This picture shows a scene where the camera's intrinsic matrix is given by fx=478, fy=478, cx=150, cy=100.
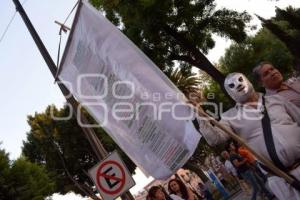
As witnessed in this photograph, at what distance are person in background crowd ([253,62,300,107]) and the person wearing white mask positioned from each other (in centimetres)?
12

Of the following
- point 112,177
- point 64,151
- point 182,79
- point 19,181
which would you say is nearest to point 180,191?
point 112,177

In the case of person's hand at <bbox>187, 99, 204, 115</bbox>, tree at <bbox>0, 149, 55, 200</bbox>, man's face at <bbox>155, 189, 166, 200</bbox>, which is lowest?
man's face at <bbox>155, 189, 166, 200</bbox>

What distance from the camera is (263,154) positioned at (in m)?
3.80

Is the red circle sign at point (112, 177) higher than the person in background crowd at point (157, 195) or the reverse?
higher

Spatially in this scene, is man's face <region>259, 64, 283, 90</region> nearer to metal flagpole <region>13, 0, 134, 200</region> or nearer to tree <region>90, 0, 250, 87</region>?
metal flagpole <region>13, 0, 134, 200</region>

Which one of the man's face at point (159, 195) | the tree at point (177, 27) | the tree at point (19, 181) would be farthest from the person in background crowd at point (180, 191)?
the tree at point (19, 181)

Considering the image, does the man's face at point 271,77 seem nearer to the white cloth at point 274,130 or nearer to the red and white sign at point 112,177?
the white cloth at point 274,130

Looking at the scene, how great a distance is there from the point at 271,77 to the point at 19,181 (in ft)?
51.4

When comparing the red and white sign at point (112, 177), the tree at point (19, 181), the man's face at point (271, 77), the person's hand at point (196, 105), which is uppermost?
the tree at point (19, 181)

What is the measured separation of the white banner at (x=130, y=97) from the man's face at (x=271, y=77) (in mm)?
776

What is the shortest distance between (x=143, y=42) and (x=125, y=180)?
1261 centimetres

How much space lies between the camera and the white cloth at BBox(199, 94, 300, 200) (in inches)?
146

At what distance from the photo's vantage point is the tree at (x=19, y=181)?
57.9 feet

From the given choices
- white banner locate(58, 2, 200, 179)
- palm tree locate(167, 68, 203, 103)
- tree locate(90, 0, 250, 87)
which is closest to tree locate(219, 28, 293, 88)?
palm tree locate(167, 68, 203, 103)
